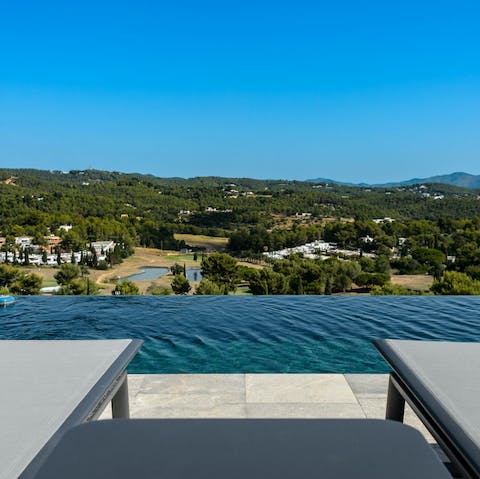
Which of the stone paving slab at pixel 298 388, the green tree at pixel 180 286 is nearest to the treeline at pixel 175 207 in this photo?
the green tree at pixel 180 286

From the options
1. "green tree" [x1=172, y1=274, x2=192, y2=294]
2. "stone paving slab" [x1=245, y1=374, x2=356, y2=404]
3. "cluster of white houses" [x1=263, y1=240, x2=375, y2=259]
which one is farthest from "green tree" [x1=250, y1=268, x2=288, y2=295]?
"stone paving slab" [x1=245, y1=374, x2=356, y2=404]

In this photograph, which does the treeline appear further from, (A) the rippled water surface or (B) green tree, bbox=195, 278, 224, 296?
(A) the rippled water surface

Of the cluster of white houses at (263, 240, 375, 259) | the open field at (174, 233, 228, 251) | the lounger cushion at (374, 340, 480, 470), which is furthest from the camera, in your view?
the open field at (174, 233, 228, 251)

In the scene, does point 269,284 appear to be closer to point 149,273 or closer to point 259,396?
point 149,273

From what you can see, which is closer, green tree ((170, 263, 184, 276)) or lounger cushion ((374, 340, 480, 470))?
lounger cushion ((374, 340, 480, 470))

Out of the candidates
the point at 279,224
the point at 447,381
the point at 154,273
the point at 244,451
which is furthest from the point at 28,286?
the point at 279,224

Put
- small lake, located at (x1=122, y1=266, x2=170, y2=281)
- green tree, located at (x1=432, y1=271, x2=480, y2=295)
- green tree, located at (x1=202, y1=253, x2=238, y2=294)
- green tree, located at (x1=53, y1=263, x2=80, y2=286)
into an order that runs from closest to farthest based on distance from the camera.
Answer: green tree, located at (x1=432, y1=271, x2=480, y2=295) < green tree, located at (x1=202, y1=253, x2=238, y2=294) < green tree, located at (x1=53, y1=263, x2=80, y2=286) < small lake, located at (x1=122, y1=266, x2=170, y2=281)

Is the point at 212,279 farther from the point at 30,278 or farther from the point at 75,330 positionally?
the point at 75,330

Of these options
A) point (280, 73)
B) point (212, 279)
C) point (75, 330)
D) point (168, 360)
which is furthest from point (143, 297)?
point (280, 73)

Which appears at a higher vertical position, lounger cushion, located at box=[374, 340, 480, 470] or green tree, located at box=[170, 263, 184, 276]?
lounger cushion, located at box=[374, 340, 480, 470]
